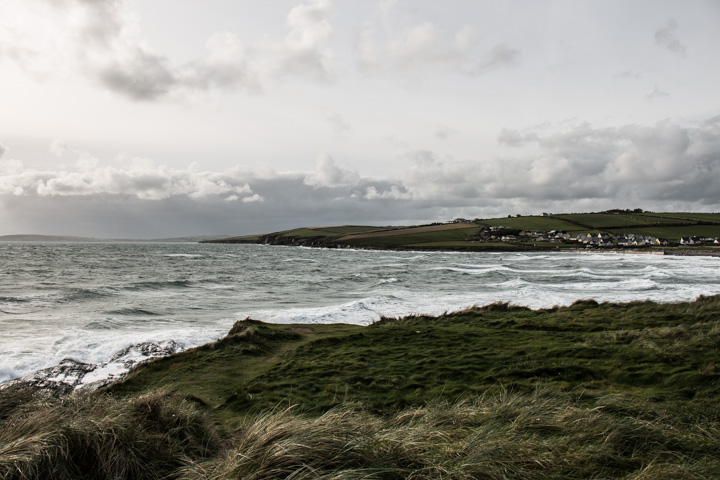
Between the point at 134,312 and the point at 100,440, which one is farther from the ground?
the point at 100,440

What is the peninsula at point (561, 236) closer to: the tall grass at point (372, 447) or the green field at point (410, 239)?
the green field at point (410, 239)

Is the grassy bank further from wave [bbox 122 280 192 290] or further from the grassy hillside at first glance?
the grassy hillside

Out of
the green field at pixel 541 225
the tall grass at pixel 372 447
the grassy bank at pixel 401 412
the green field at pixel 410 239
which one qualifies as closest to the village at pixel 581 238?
the green field at pixel 541 225

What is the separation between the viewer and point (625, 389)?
28.2 ft

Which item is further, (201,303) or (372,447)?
(201,303)

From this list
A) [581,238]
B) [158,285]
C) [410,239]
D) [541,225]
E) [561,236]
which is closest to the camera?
[158,285]

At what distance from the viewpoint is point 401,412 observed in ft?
23.6

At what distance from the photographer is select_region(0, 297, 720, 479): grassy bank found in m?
4.06

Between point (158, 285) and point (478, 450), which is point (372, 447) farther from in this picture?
point (158, 285)

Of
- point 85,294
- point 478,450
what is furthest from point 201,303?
point 478,450

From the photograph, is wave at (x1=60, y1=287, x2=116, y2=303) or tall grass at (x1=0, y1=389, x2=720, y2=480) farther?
wave at (x1=60, y1=287, x2=116, y2=303)

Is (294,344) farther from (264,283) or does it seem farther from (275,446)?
(264,283)

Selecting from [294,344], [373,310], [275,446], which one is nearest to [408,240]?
[373,310]

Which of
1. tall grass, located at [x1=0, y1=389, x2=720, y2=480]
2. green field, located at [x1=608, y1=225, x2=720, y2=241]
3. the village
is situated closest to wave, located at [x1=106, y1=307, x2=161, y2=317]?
tall grass, located at [x1=0, y1=389, x2=720, y2=480]
